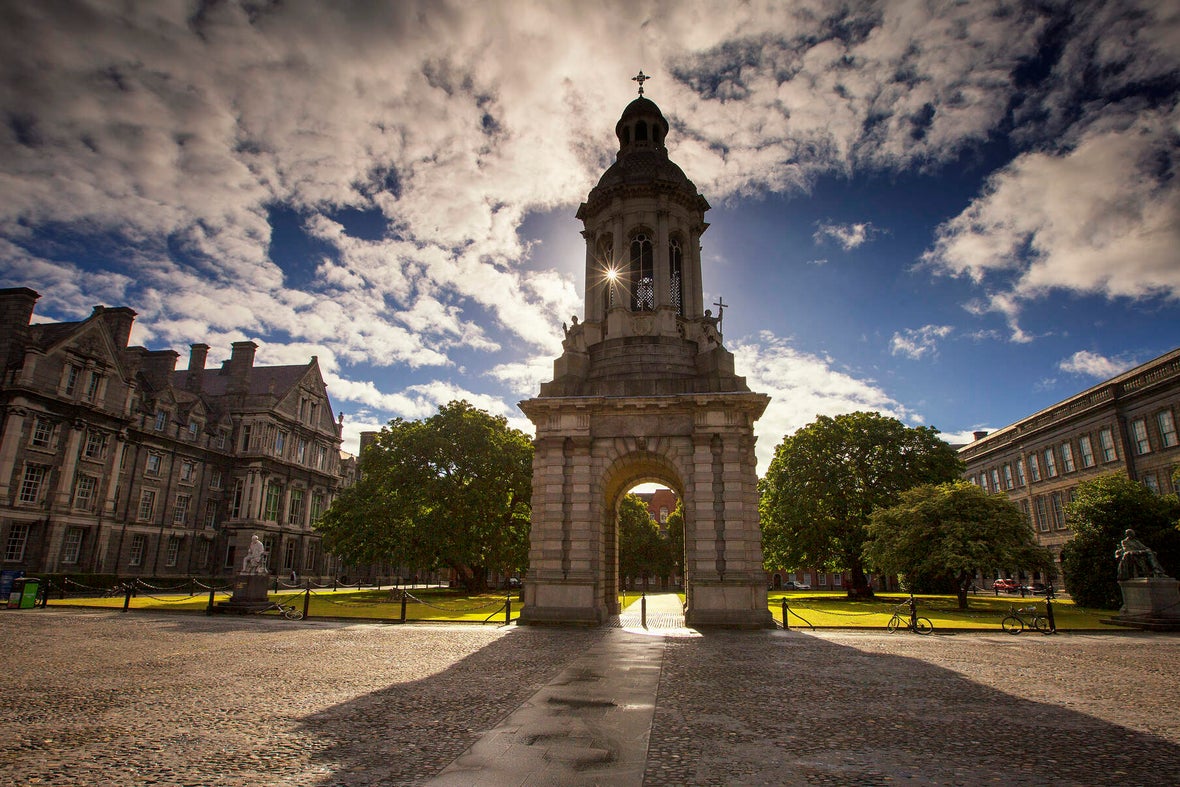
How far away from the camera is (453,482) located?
43312 mm

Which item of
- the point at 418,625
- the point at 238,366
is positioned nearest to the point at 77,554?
the point at 238,366

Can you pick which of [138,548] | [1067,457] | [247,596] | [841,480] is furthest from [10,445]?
[1067,457]

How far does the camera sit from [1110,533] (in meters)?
31.6

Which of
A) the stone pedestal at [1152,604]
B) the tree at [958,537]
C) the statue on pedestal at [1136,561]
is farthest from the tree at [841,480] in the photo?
the stone pedestal at [1152,604]

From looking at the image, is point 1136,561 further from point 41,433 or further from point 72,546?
point 72,546

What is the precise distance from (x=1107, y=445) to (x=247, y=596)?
59.0 metres

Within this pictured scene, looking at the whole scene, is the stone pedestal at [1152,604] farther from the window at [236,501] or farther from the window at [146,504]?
the window at [236,501]

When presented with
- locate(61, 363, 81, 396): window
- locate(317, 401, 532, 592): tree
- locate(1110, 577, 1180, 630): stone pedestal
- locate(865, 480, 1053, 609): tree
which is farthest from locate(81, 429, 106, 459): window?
locate(1110, 577, 1180, 630): stone pedestal

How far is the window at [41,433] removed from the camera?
3962 cm

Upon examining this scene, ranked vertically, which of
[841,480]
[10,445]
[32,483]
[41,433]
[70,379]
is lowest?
[32,483]

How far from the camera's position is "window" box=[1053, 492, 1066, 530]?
52.7 metres

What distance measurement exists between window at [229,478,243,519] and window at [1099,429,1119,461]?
7322cm

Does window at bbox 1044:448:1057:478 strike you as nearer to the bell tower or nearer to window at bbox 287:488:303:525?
the bell tower

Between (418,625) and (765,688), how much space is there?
1562cm
